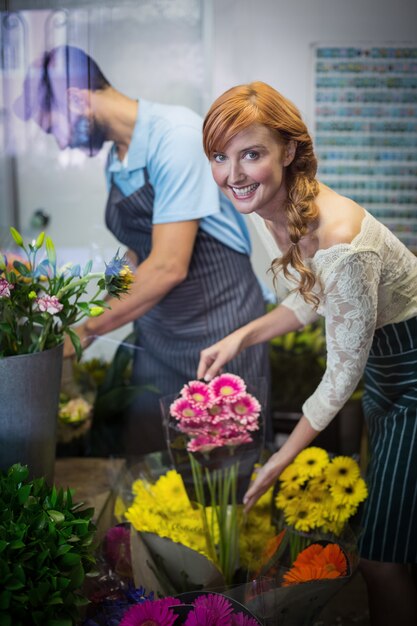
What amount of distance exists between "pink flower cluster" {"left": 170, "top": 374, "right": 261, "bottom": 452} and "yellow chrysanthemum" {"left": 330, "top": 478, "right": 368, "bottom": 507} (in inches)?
9.1

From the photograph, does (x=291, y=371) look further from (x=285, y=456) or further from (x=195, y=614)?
(x=195, y=614)

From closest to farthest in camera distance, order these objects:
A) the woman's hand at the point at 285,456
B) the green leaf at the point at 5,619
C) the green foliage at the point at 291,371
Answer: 1. the green leaf at the point at 5,619
2. the woman's hand at the point at 285,456
3. the green foliage at the point at 291,371

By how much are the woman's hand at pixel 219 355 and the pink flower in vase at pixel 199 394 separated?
5 centimetres

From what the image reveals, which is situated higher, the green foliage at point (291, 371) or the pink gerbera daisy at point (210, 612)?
the green foliage at point (291, 371)

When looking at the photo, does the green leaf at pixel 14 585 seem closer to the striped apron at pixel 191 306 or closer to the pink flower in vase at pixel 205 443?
the pink flower in vase at pixel 205 443

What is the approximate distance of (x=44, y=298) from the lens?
1545 millimetres

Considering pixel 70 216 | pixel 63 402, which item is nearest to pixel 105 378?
pixel 63 402

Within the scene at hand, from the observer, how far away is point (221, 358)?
1.79 meters

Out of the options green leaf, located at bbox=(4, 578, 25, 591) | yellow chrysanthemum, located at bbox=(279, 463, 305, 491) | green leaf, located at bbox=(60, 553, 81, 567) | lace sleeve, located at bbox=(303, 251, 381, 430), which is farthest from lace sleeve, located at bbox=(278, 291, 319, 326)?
green leaf, located at bbox=(4, 578, 25, 591)

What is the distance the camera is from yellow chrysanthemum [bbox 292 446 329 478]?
1733 millimetres

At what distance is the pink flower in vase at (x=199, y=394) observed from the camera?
1.69 meters

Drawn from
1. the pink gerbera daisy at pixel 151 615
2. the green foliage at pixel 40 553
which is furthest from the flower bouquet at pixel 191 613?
the green foliage at pixel 40 553

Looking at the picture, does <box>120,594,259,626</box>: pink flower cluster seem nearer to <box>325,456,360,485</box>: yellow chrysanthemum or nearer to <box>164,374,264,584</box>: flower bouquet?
<box>164,374,264,584</box>: flower bouquet

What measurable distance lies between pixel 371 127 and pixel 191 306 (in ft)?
2.30
